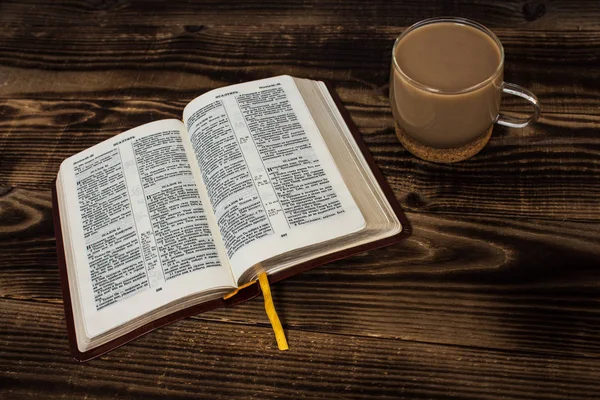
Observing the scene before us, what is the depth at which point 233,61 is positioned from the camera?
3.27ft

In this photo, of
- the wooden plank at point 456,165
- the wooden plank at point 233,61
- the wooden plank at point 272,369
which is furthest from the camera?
the wooden plank at point 233,61

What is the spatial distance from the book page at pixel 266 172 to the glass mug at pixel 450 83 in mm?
133

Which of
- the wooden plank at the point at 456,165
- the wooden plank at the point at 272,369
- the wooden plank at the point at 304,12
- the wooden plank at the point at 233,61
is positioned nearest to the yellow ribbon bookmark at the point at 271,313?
the wooden plank at the point at 272,369

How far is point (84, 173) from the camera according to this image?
0.84 meters

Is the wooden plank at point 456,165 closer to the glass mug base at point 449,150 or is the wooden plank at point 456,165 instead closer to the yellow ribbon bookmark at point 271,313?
the glass mug base at point 449,150

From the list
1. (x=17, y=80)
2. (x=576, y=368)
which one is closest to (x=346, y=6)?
(x=17, y=80)

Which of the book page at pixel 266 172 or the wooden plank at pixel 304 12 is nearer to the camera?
the book page at pixel 266 172

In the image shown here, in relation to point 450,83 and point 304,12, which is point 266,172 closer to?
point 450,83

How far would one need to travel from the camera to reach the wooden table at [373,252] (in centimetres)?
69

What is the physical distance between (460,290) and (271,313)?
0.75 feet

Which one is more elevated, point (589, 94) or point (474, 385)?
point (589, 94)

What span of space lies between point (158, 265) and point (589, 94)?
2.14 feet

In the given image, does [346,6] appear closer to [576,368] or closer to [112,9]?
[112,9]

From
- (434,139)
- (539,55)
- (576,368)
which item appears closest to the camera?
(576,368)
